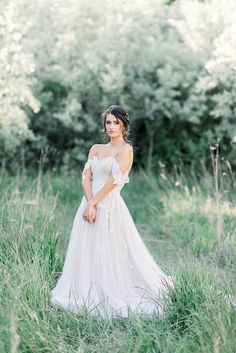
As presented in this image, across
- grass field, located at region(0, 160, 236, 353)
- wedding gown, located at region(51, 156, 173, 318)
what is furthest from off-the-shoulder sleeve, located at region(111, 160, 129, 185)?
grass field, located at region(0, 160, 236, 353)

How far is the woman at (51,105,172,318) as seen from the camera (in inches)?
221

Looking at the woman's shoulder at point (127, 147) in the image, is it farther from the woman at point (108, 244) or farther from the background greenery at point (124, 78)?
the background greenery at point (124, 78)

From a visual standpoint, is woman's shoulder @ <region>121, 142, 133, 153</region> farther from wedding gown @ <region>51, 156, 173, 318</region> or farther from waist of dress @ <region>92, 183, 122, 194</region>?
waist of dress @ <region>92, 183, 122, 194</region>

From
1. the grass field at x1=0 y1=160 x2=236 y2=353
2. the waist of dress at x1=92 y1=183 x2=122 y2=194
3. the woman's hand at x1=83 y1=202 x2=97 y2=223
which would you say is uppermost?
the waist of dress at x1=92 y1=183 x2=122 y2=194

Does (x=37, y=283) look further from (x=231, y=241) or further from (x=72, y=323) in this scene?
(x=231, y=241)

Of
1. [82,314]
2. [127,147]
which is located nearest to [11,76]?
[127,147]

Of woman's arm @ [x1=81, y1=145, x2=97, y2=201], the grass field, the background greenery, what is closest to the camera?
the grass field

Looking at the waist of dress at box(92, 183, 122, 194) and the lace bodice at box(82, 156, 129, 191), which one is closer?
the lace bodice at box(82, 156, 129, 191)

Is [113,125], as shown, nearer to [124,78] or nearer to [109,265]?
[109,265]

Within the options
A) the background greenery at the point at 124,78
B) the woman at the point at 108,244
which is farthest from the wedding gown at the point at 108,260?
the background greenery at the point at 124,78

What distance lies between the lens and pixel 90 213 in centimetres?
564

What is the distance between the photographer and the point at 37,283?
5.01 metres

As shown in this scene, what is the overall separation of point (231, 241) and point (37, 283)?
9.87 feet

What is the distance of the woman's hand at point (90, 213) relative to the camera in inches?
222
